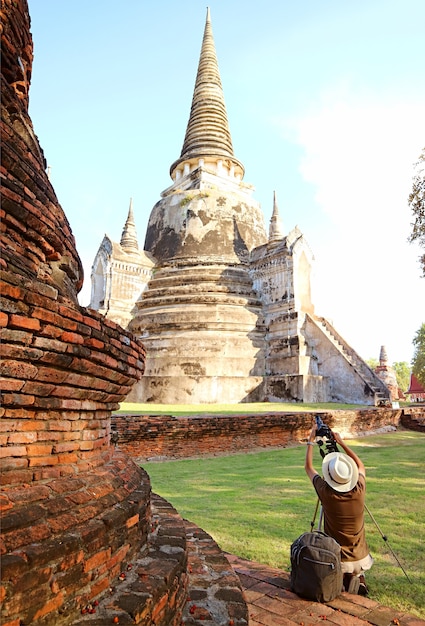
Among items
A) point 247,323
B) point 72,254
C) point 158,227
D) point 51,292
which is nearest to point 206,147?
point 158,227

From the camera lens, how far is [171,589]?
218 centimetres

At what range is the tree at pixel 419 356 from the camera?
3403cm

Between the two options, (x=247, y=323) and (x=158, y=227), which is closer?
(x=247, y=323)

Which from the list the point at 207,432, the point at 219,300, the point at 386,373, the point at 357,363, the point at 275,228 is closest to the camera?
the point at 207,432

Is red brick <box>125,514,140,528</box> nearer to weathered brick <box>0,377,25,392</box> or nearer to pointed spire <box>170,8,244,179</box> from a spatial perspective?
weathered brick <box>0,377,25,392</box>

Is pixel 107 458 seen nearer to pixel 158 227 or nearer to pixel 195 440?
pixel 195 440

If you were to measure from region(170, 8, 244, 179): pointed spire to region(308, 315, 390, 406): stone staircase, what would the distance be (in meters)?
11.0

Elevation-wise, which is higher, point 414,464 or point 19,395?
A: point 19,395

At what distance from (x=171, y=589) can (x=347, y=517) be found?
1.78 m

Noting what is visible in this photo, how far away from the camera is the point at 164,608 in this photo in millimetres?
2062

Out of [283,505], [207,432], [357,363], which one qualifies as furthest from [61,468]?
[357,363]

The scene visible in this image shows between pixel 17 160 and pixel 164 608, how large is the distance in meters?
2.67

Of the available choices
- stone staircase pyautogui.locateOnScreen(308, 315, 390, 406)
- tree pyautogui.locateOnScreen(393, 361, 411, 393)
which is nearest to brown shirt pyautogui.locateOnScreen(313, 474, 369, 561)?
stone staircase pyautogui.locateOnScreen(308, 315, 390, 406)

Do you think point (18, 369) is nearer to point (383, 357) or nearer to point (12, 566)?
point (12, 566)
